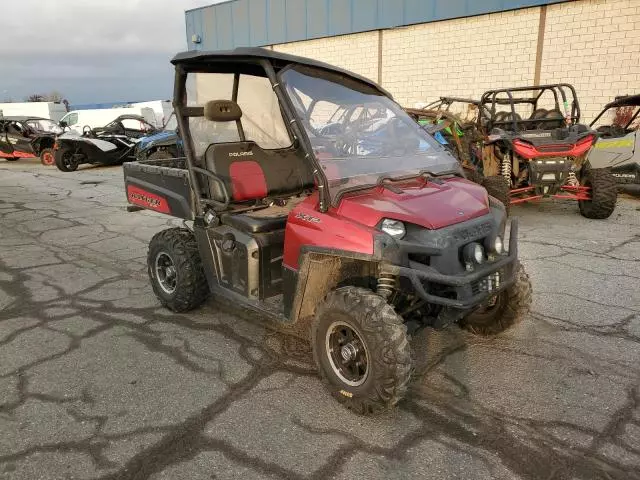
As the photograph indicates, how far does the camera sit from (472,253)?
2.72 m

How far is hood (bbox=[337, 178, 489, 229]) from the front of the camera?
2.66m

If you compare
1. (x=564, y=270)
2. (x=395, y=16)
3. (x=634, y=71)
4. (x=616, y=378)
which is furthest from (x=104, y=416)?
(x=395, y=16)

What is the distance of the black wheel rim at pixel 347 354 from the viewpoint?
2.75 meters

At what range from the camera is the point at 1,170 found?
15.0 meters

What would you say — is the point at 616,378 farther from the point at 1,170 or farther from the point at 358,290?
the point at 1,170

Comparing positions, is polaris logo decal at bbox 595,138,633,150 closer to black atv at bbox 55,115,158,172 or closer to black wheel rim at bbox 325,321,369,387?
black wheel rim at bbox 325,321,369,387

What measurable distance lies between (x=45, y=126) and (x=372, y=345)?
57.4 ft

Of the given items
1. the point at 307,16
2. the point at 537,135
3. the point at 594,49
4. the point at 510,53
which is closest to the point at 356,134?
the point at 537,135

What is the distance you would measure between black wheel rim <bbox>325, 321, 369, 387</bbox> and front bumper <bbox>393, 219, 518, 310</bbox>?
45 centimetres

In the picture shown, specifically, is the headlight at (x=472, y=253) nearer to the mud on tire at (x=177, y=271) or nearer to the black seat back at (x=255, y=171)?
the black seat back at (x=255, y=171)

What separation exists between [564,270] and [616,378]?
228cm

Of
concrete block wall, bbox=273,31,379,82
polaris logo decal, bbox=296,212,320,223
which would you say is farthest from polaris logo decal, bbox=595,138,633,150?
polaris logo decal, bbox=296,212,320,223

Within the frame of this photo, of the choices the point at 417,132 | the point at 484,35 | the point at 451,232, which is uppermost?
the point at 484,35

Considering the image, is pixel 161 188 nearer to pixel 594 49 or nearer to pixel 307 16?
pixel 594 49
